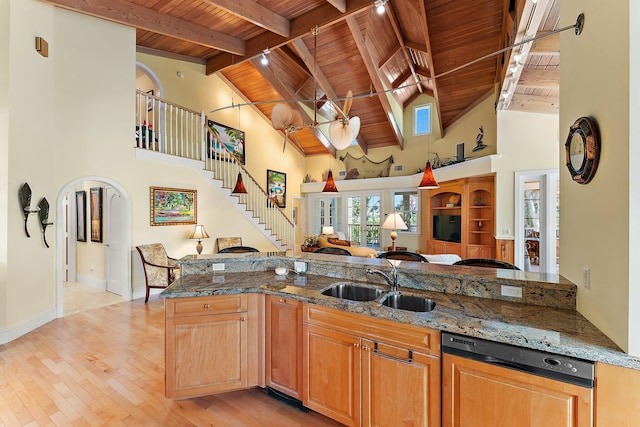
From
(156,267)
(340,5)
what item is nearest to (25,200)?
(156,267)

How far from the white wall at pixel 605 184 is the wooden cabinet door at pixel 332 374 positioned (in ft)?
4.19

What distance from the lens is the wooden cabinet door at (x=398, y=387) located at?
1.62 m

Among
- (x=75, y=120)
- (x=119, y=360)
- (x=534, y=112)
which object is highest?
(x=534, y=112)

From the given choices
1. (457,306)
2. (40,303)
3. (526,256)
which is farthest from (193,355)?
(526,256)

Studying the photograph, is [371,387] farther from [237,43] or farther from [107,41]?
[237,43]

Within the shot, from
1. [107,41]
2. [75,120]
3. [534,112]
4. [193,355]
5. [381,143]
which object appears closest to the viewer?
[193,355]

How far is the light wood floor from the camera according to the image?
2.15 meters

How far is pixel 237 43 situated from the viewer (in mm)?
6414

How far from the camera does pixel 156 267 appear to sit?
5062 millimetres

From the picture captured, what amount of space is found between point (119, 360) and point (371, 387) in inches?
106

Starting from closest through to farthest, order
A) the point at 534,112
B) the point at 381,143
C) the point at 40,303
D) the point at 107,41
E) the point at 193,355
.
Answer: the point at 193,355, the point at 40,303, the point at 107,41, the point at 534,112, the point at 381,143

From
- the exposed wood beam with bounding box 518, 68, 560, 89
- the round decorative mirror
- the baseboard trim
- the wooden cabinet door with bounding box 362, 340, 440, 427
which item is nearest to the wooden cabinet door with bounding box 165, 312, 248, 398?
the wooden cabinet door with bounding box 362, 340, 440, 427

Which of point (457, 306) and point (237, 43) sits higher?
point (237, 43)

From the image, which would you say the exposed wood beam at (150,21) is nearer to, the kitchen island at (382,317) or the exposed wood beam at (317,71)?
the exposed wood beam at (317,71)
